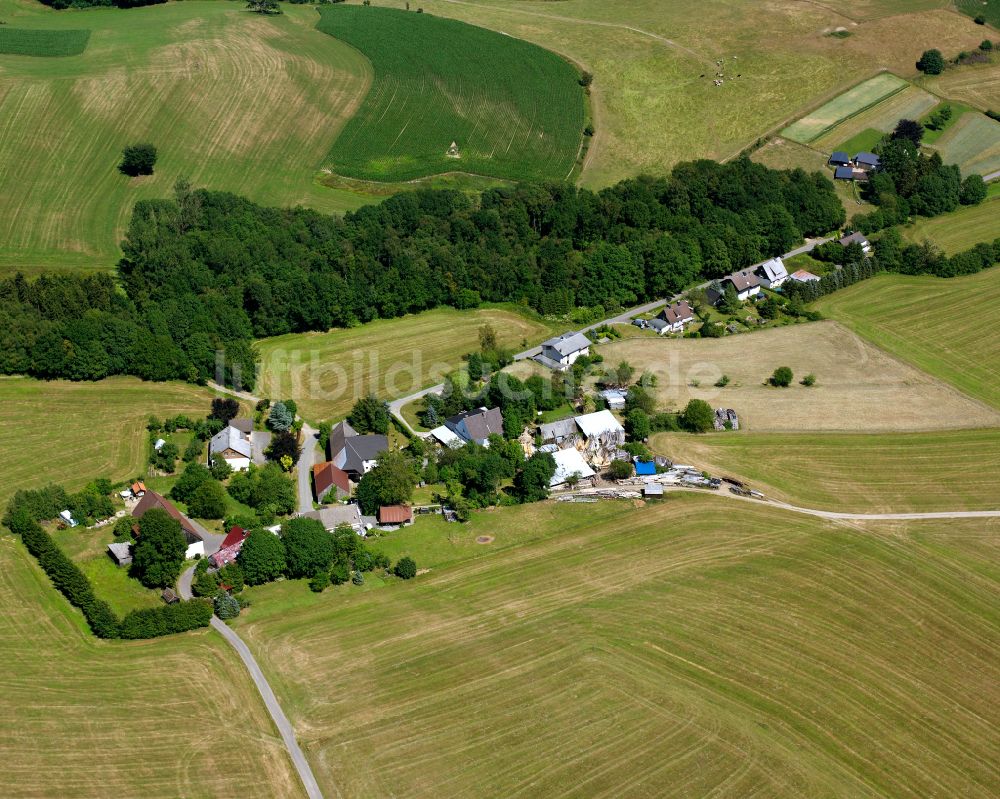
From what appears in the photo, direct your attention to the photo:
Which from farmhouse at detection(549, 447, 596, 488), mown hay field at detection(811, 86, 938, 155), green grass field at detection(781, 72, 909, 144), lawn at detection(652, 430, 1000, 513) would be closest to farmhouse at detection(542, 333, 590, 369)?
lawn at detection(652, 430, 1000, 513)

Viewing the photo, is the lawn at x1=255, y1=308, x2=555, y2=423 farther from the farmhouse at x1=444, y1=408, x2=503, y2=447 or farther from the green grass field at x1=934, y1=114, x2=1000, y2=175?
the green grass field at x1=934, y1=114, x2=1000, y2=175

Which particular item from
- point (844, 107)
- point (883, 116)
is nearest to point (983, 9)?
point (883, 116)

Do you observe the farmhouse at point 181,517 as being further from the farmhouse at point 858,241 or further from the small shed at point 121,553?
the farmhouse at point 858,241

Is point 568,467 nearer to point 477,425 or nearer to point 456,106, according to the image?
point 477,425

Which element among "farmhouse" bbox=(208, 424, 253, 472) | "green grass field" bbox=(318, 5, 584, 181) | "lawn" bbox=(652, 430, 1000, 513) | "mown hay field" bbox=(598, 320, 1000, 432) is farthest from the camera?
"green grass field" bbox=(318, 5, 584, 181)

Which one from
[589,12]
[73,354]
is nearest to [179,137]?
[73,354]

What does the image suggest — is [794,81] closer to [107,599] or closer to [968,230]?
[968,230]
